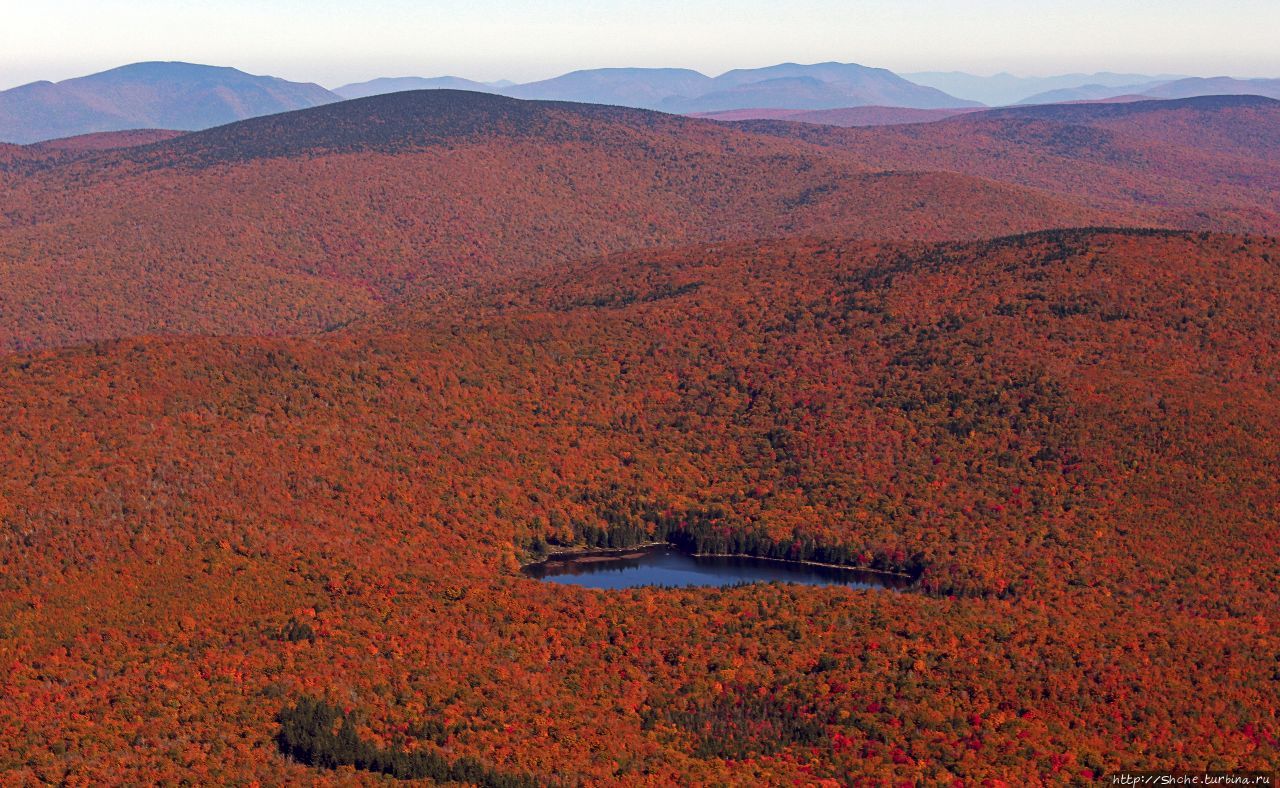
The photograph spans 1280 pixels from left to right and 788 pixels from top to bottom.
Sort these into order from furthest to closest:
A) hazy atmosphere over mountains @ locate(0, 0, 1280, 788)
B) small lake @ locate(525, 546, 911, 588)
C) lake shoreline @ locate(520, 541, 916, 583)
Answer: lake shoreline @ locate(520, 541, 916, 583)
small lake @ locate(525, 546, 911, 588)
hazy atmosphere over mountains @ locate(0, 0, 1280, 788)

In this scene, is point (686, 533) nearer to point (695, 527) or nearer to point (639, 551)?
point (695, 527)

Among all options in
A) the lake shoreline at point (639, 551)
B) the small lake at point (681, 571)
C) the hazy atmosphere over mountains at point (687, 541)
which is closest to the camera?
the hazy atmosphere over mountains at point (687, 541)

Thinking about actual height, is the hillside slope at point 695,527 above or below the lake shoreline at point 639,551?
above

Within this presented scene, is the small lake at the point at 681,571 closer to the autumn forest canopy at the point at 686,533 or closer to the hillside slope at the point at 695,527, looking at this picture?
the autumn forest canopy at the point at 686,533

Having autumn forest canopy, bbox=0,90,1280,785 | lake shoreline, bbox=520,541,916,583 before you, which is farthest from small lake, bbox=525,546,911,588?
autumn forest canopy, bbox=0,90,1280,785

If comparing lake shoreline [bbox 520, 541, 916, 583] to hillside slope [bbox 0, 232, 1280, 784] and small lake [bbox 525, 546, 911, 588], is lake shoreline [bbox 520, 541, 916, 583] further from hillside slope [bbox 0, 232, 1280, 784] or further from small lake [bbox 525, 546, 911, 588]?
hillside slope [bbox 0, 232, 1280, 784]

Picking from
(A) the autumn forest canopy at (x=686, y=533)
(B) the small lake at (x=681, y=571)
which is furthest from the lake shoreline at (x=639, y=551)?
(A) the autumn forest canopy at (x=686, y=533)
